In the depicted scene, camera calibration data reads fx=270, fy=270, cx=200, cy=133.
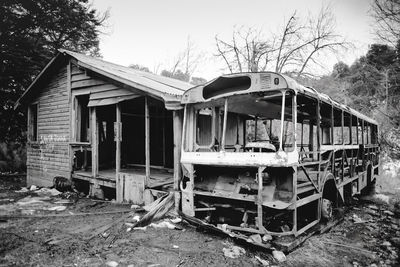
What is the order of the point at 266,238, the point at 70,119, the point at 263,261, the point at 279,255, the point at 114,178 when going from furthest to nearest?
the point at 70,119, the point at 114,178, the point at 266,238, the point at 279,255, the point at 263,261

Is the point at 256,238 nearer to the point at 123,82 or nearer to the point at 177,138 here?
the point at 177,138

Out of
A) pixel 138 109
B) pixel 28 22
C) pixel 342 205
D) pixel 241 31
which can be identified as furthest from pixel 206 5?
pixel 342 205

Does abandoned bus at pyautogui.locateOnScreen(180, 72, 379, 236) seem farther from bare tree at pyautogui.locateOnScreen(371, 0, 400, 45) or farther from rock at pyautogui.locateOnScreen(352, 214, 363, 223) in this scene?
bare tree at pyautogui.locateOnScreen(371, 0, 400, 45)

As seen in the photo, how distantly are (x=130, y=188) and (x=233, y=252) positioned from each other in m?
4.24

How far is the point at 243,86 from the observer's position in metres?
5.14

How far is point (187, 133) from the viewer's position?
20.0 ft

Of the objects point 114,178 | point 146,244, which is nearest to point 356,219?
point 146,244

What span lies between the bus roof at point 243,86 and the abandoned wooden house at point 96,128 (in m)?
1.99

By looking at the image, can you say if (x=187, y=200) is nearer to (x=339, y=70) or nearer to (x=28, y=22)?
(x=28, y=22)

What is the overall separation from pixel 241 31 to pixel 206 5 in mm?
3844

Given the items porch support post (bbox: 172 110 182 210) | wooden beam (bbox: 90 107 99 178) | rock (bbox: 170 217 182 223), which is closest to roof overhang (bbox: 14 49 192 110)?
porch support post (bbox: 172 110 182 210)

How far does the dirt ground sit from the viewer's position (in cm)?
430

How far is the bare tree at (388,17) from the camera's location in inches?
509

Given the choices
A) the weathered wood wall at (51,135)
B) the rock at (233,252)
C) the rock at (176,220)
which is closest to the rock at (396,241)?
the rock at (233,252)
